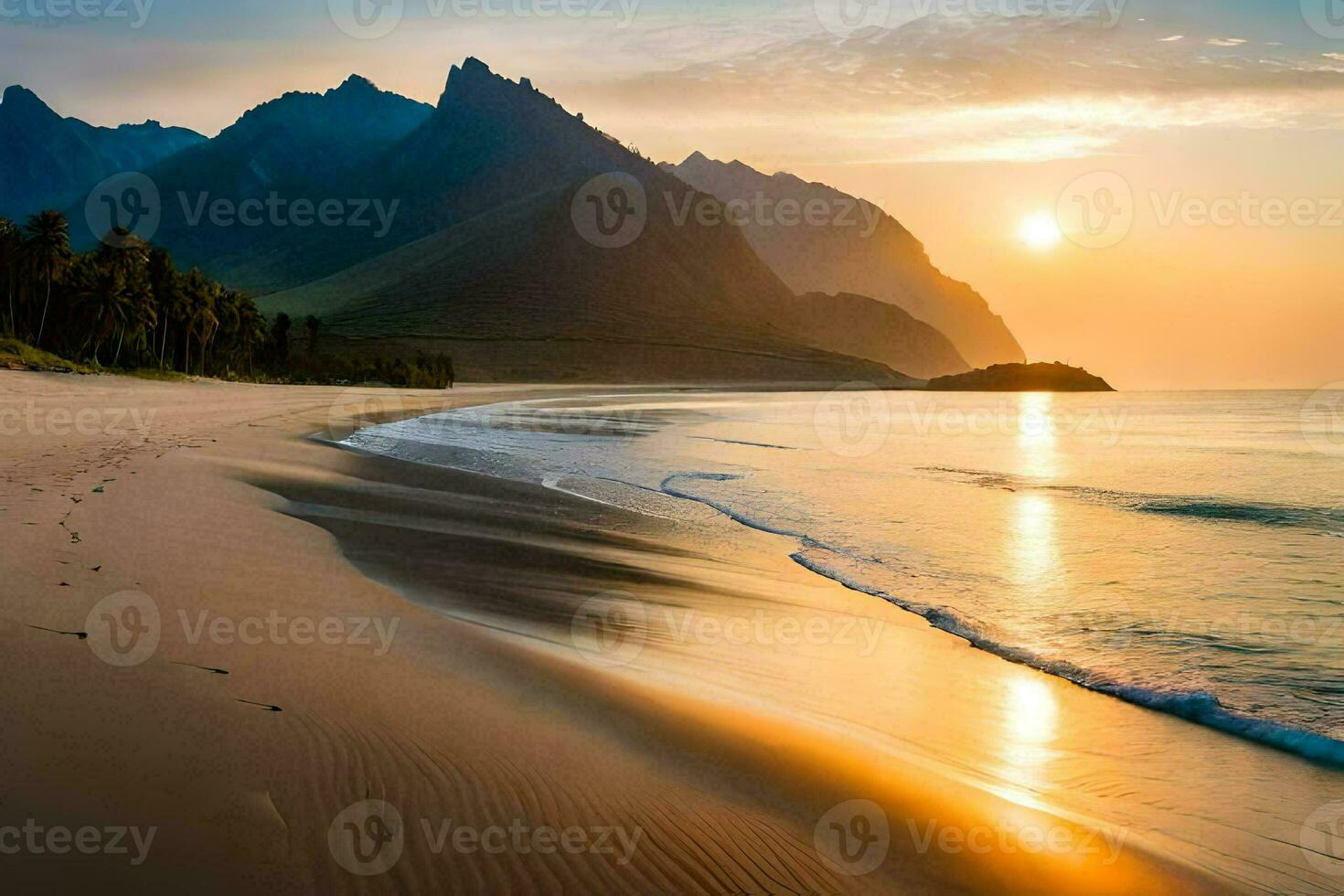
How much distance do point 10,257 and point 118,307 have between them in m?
7.26

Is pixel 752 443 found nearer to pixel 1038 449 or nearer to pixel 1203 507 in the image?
pixel 1038 449

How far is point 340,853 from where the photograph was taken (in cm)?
405

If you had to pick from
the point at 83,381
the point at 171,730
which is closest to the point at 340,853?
the point at 171,730

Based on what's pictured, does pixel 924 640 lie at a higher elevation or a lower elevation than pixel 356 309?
lower

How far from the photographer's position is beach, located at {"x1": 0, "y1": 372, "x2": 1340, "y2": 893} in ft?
13.8

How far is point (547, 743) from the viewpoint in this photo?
557 cm

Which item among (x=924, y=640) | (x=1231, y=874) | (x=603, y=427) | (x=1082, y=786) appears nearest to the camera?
(x=1231, y=874)

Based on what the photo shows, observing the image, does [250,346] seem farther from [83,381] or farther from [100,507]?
[100,507]

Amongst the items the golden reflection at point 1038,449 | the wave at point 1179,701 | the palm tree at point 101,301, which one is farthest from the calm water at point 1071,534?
the palm tree at point 101,301

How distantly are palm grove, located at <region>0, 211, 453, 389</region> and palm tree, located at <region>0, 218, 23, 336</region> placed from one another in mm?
63

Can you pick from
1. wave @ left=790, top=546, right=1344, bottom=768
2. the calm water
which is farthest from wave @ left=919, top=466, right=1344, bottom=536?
wave @ left=790, top=546, right=1344, bottom=768

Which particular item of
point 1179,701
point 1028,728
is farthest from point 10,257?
point 1179,701

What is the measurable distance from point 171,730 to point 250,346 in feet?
322

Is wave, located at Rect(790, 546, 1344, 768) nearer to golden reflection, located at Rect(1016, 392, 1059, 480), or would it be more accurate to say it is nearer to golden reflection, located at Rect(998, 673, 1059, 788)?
golden reflection, located at Rect(998, 673, 1059, 788)
